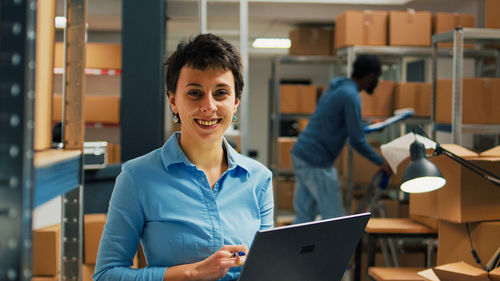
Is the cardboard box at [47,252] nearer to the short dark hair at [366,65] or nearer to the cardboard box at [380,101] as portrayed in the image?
the short dark hair at [366,65]

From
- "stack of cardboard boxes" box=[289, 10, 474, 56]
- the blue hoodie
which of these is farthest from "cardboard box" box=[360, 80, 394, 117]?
the blue hoodie

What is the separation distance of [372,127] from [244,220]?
261cm

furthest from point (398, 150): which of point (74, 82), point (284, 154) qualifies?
point (284, 154)

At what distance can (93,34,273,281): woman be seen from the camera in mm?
1353

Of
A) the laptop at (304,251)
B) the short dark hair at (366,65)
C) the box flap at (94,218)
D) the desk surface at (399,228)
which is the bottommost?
the desk surface at (399,228)

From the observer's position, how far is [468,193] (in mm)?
2264

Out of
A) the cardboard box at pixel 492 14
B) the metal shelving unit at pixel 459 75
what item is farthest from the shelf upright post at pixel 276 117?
the cardboard box at pixel 492 14

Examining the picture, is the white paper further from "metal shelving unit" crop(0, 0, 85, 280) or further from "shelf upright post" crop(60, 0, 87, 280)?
"metal shelving unit" crop(0, 0, 85, 280)

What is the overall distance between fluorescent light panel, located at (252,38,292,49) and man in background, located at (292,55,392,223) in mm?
5389

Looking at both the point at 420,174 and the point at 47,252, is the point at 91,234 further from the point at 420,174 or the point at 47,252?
the point at 420,174

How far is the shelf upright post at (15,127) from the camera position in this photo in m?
0.61

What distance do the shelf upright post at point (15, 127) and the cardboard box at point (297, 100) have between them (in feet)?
15.4

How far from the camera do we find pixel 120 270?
1330 millimetres

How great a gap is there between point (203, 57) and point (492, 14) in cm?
263
